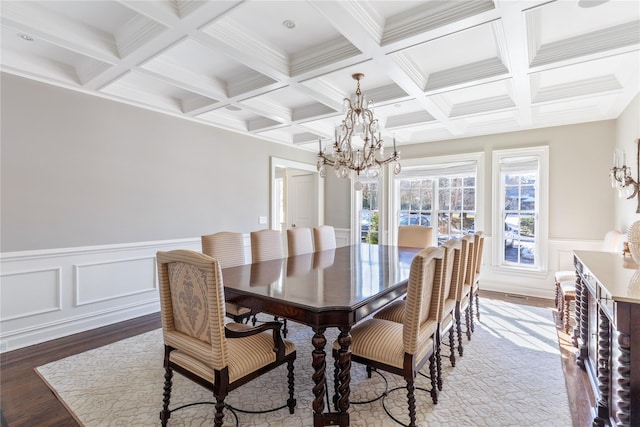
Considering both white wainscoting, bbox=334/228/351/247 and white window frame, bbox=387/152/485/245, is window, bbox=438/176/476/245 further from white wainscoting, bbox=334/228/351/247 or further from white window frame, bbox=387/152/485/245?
white wainscoting, bbox=334/228/351/247

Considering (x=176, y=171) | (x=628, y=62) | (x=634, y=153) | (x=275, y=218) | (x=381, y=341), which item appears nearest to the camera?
(x=381, y=341)

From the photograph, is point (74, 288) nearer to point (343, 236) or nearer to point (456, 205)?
point (343, 236)

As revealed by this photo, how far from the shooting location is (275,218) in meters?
5.54

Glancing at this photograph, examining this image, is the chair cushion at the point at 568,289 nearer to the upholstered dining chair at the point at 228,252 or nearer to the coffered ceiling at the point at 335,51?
the coffered ceiling at the point at 335,51

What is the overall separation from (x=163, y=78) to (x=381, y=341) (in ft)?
9.57

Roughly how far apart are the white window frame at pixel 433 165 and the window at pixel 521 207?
21 centimetres

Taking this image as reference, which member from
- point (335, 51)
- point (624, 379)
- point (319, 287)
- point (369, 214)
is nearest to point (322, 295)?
point (319, 287)

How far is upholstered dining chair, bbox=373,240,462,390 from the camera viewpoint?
6.18 feet

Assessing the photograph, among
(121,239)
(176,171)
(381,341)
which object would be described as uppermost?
(176,171)

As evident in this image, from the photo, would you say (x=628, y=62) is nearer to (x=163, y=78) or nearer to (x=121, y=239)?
(x=163, y=78)

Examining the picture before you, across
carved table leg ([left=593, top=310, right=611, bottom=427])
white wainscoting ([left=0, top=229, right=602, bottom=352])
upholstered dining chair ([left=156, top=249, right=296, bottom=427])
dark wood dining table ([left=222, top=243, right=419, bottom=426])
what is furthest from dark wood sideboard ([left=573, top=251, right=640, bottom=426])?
white wainscoting ([left=0, top=229, right=602, bottom=352])

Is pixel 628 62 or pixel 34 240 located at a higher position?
pixel 628 62

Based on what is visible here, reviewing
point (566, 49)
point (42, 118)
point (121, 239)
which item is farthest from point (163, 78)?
point (566, 49)

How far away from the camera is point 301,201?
6844mm
